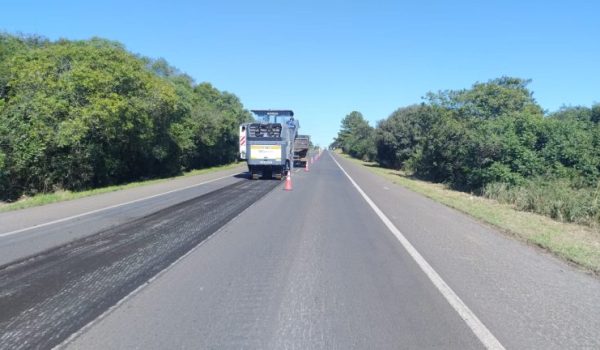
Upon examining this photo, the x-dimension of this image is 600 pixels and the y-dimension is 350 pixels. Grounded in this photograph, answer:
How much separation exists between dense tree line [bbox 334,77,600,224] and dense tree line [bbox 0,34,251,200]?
18911 millimetres

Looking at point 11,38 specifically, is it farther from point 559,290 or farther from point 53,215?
point 559,290

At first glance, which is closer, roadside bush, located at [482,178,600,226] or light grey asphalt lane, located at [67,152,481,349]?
light grey asphalt lane, located at [67,152,481,349]

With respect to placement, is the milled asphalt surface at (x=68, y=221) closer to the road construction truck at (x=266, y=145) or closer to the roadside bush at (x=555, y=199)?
the road construction truck at (x=266, y=145)

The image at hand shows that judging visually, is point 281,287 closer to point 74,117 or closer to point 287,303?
point 287,303

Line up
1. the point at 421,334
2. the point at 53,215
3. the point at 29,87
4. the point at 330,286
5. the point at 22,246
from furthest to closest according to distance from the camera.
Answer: the point at 29,87
the point at 53,215
the point at 22,246
the point at 330,286
the point at 421,334

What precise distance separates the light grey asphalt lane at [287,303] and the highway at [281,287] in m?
0.02

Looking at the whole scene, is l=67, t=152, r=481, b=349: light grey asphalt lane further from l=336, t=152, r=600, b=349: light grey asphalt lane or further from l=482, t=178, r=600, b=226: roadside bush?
l=482, t=178, r=600, b=226: roadside bush

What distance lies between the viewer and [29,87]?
911 inches

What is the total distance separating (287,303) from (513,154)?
20521 millimetres

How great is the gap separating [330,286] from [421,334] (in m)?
1.78

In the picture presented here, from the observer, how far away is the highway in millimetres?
4523

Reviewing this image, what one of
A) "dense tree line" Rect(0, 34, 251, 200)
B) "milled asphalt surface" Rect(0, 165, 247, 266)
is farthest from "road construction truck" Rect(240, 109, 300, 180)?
"milled asphalt surface" Rect(0, 165, 247, 266)

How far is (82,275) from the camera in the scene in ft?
21.4

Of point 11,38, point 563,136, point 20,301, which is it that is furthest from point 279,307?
point 11,38
